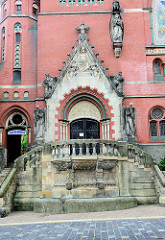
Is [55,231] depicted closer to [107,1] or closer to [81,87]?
[81,87]

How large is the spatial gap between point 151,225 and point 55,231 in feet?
11.1

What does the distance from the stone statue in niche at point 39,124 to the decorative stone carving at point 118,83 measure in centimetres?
553

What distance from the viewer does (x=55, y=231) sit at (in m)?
9.94

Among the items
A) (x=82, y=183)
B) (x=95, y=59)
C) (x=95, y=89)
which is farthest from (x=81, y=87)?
(x=82, y=183)

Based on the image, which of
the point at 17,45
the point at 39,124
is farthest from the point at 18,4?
the point at 39,124

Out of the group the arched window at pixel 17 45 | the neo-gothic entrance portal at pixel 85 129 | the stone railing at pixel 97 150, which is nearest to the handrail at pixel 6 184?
the stone railing at pixel 97 150

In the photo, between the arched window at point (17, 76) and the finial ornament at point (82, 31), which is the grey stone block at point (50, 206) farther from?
the finial ornament at point (82, 31)

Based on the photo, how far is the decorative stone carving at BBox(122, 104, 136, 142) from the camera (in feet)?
68.5

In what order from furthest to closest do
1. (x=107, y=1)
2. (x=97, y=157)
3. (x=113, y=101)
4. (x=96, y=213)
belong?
(x=107, y=1) → (x=113, y=101) → (x=97, y=157) → (x=96, y=213)

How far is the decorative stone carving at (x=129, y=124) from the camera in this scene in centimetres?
2088

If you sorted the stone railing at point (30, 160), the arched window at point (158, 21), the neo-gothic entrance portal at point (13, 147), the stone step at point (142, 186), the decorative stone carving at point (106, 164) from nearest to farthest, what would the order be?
the decorative stone carving at point (106, 164)
the stone step at point (142, 186)
the stone railing at point (30, 160)
the arched window at point (158, 21)
the neo-gothic entrance portal at point (13, 147)

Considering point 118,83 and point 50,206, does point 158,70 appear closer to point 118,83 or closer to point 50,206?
point 118,83

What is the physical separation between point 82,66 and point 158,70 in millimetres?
6290

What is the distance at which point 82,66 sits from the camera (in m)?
22.1
